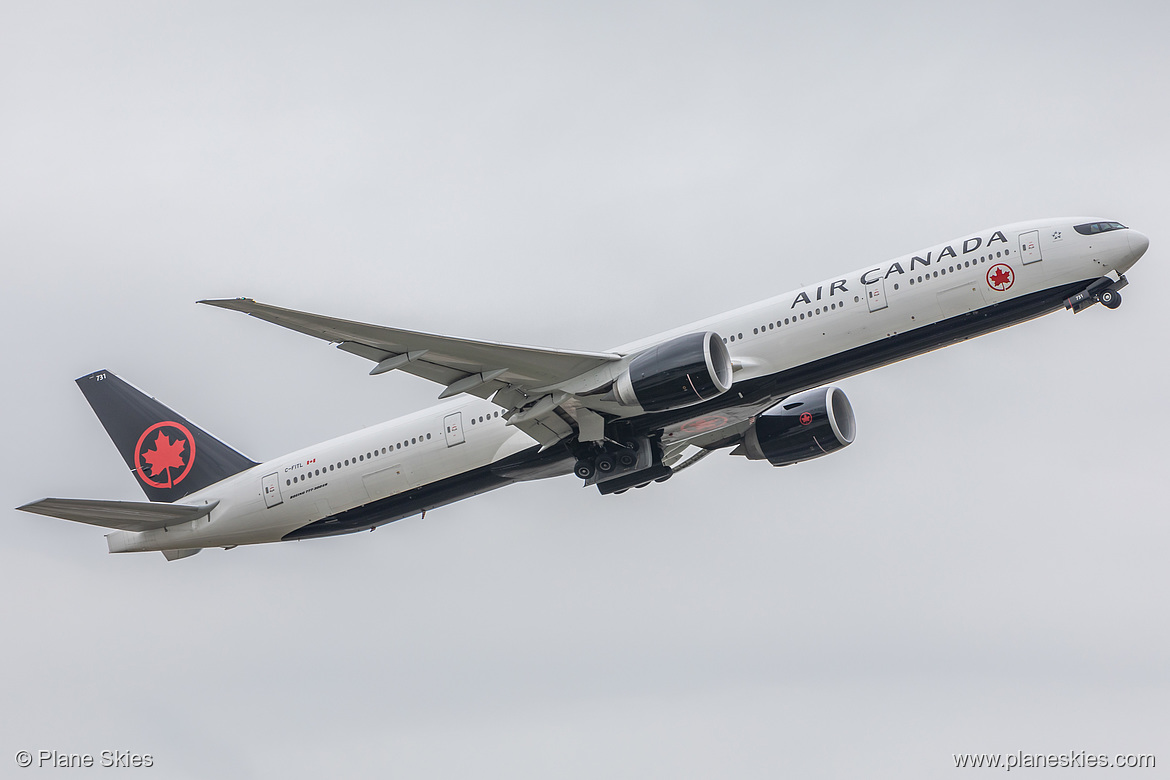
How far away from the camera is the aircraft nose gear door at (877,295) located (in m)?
28.7

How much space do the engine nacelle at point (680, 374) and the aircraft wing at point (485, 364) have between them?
1404 mm

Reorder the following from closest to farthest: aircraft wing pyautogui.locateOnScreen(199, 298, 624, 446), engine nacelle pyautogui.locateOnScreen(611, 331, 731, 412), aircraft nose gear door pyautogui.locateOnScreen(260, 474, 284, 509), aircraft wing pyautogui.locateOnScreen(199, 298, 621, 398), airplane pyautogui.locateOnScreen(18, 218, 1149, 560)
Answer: aircraft wing pyautogui.locateOnScreen(199, 298, 621, 398), aircraft wing pyautogui.locateOnScreen(199, 298, 624, 446), engine nacelle pyautogui.locateOnScreen(611, 331, 731, 412), airplane pyautogui.locateOnScreen(18, 218, 1149, 560), aircraft nose gear door pyautogui.locateOnScreen(260, 474, 284, 509)

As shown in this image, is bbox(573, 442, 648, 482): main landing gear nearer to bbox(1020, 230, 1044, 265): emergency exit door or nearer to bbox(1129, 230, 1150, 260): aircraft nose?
bbox(1020, 230, 1044, 265): emergency exit door

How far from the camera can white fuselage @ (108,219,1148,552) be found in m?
28.3

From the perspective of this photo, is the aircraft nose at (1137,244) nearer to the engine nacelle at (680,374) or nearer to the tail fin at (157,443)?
the engine nacelle at (680,374)

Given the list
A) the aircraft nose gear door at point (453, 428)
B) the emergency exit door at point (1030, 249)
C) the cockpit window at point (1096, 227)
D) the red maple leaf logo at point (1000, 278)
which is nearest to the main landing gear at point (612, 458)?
the aircraft nose gear door at point (453, 428)

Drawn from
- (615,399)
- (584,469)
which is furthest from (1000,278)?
(584,469)

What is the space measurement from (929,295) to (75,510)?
78.6 ft

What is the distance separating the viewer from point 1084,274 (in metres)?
28.0

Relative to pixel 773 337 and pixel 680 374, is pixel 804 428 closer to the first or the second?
pixel 773 337

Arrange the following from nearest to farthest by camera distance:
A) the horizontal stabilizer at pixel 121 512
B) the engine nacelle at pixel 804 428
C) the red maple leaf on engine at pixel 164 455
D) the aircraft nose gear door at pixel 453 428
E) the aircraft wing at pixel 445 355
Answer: the aircraft wing at pixel 445 355 → the horizontal stabilizer at pixel 121 512 → the aircraft nose gear door at pixel 453 428 → the engine nacelle at pixel 804 428 → the red maple leaf on engine at pixel 164 455

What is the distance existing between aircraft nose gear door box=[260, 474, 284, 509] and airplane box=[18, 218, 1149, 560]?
0.05 metres


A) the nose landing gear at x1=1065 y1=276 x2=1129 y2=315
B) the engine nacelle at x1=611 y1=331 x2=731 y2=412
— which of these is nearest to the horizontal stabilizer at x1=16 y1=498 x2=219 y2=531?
the engine nacelle at x1=611 y1=331 x2=731 y2=412

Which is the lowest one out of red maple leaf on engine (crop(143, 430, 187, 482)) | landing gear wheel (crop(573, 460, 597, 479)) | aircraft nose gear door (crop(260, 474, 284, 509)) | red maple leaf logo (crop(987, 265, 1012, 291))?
landing gear wheel (crop(573, 460, 597, 479))
